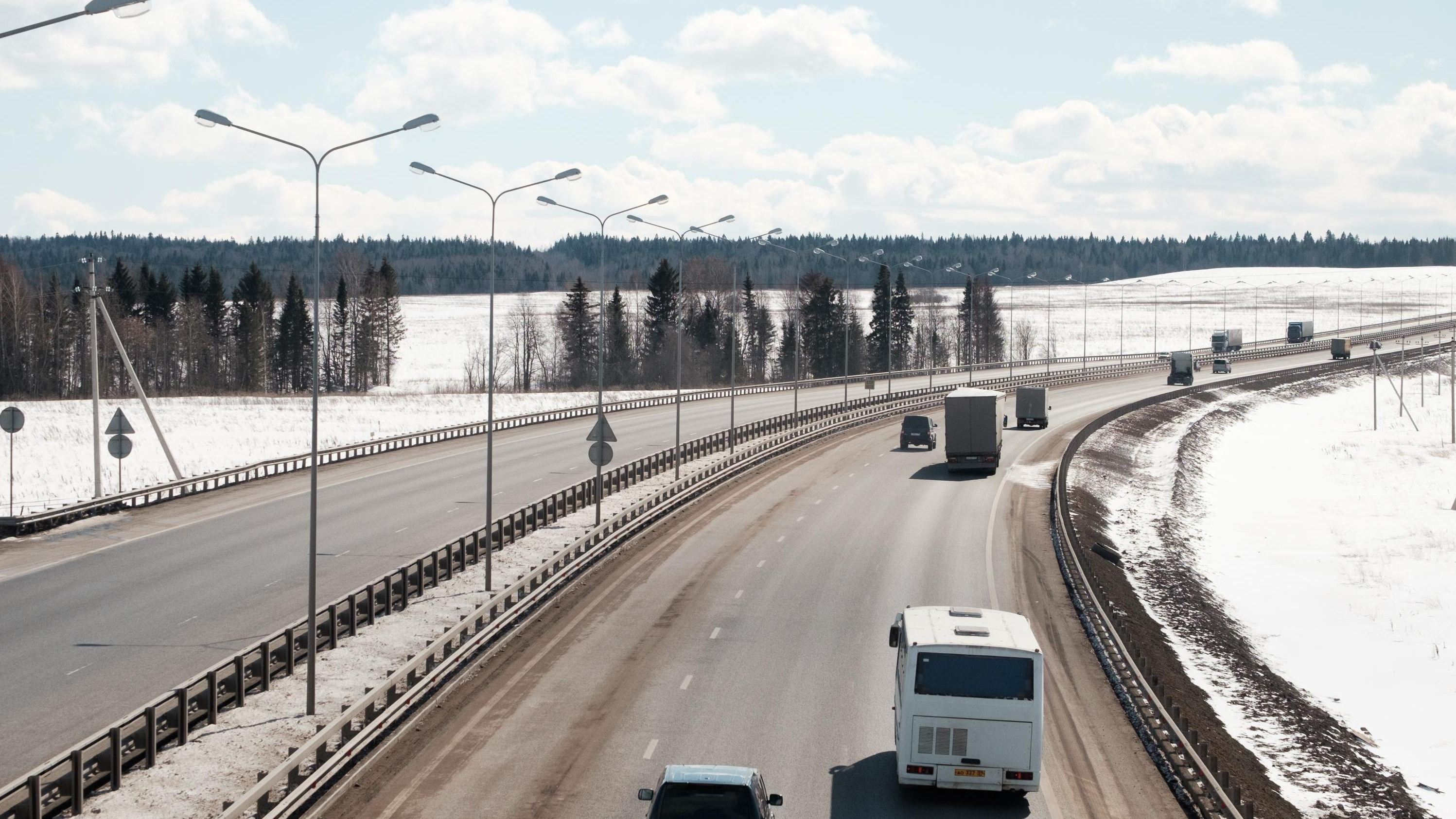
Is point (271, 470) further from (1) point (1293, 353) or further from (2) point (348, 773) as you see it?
(1) point (1293, 353)

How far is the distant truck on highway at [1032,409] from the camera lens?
76.5 m

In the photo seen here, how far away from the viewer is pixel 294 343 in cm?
13338

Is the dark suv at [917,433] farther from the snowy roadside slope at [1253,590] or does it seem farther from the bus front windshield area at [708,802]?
the bus front windshield area at [708,802]

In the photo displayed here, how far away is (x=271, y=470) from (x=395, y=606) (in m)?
25.8

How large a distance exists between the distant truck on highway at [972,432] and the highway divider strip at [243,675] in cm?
1322

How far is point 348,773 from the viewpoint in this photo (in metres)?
18.7

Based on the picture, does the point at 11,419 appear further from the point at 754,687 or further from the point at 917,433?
the point at 917,433

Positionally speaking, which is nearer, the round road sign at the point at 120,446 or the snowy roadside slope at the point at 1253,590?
the snowy roadside slope at the point at 1253,590

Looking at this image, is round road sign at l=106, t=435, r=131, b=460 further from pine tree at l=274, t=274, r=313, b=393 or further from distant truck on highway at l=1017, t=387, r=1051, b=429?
pine tree at l=274, t=274, r=313, b=393

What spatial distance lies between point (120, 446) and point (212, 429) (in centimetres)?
3938

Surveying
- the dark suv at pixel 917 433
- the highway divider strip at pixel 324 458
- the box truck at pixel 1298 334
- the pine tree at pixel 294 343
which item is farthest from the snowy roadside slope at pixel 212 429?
the box truck at pixel 1298 334

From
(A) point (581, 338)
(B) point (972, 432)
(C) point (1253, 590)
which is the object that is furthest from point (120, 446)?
(A) point (581, 338)

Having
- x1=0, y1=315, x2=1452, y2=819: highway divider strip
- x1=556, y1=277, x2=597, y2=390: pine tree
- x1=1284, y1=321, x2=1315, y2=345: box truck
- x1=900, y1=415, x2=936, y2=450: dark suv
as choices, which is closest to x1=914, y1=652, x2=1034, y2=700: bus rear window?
x1=0, y1=315, x2=1452, y2=819: highway divider strip

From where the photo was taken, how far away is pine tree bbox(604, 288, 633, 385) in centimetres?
13900
